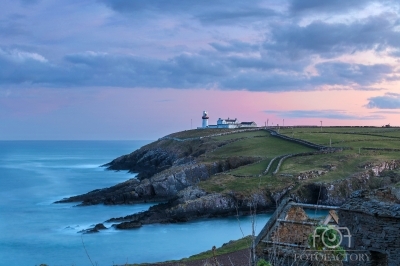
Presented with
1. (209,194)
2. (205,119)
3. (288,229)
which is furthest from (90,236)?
(205,119)

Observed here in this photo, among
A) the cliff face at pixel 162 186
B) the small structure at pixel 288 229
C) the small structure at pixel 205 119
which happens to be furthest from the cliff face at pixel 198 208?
the small structure at pixel 205 119

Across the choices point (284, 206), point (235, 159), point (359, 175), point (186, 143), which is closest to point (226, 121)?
point (186, 143)

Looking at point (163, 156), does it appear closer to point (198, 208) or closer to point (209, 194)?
point (209, 194)

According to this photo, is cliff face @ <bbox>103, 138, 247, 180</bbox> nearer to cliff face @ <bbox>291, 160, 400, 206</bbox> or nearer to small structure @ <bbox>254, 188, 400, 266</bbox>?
cliff face @ <bbox>291, 160, 400, 206</bbox>

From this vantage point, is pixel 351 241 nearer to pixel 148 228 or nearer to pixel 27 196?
pixel 148 228

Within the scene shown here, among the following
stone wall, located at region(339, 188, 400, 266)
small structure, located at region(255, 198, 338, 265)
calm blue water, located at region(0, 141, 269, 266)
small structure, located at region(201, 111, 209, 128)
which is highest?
small structure, located at region(201, 111, 209, 128)

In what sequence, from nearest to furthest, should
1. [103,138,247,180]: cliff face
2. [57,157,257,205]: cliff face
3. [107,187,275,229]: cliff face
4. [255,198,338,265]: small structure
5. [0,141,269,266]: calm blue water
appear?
[255,198,338,265]: small structure < [0,141,269,266]: calm blue water < [107,187,275,229]: cliff face < [57,157,257,205]: cliff face < [103,138,247,180]: cliff face

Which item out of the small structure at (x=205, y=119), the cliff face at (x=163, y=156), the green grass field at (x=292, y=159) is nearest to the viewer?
the green grass field at (x=292, y=159)

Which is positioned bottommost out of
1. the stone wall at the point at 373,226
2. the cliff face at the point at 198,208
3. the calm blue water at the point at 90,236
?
the calm blue water at the point at 90,236

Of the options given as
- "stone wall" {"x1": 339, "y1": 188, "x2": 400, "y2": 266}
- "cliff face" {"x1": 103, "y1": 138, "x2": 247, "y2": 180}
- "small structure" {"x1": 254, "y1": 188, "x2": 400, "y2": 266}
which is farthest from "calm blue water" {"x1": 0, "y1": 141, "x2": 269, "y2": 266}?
"cliff face" {"x1": 103, "y1": 138, "x2": 247, "y2": 180}

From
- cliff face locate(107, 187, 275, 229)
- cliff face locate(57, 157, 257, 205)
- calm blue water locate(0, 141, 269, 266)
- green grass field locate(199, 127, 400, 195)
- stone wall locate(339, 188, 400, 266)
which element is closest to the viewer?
stone wall locate(339, 188, 400, 266)

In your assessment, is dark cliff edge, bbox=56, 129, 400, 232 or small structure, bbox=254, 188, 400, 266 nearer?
small structure, bbox=254, 188, 400, 266

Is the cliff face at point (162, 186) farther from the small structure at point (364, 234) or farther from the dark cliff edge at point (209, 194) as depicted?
the small structure at point (364, 234)

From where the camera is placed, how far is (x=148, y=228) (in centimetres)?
4538
